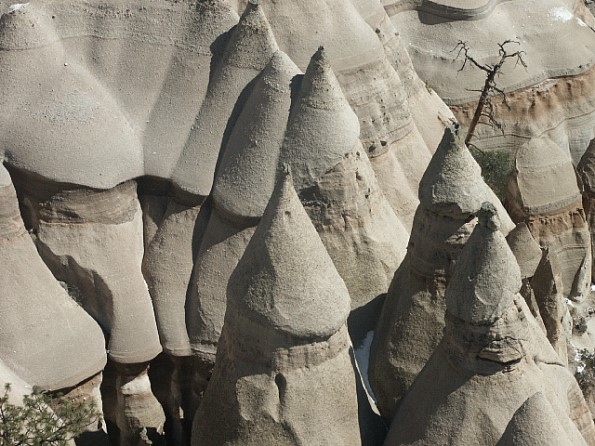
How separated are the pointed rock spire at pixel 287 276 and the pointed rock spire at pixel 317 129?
2.92m

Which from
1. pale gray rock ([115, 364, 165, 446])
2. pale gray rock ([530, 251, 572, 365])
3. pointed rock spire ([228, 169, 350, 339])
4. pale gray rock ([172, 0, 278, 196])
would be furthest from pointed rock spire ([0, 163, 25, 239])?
pale gray rock ([530, 251, 572, 365])

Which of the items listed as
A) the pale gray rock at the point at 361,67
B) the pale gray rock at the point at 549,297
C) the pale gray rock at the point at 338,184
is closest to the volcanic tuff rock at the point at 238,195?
the pale gray rock at the point at 338,184

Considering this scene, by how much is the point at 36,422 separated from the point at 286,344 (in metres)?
3.09

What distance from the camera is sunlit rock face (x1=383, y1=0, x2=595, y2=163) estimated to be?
27844mm

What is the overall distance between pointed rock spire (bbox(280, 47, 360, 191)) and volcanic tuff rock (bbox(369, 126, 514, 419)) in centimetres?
194

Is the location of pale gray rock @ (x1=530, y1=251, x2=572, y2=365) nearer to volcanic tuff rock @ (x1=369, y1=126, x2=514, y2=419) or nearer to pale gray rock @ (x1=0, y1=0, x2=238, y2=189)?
volcanic tuff rock @ (x1=369, y1=126, x2=514, y2=419)

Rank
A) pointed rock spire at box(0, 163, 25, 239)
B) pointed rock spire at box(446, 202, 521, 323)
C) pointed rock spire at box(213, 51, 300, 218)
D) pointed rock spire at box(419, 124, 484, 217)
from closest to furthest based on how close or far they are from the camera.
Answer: pointed rock spire at box(446, 202, 521, 323)
pointed rock spire at box(419, 124, 484, 217)
pointed rock spire at box(0, 163, 25, 239)
pointed rock spire at box(213, 51, 300, 218)

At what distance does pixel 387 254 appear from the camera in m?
16.6

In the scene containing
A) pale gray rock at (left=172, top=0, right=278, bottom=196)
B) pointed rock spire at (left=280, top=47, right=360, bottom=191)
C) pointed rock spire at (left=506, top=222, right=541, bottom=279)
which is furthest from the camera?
pointed rock spire at (left=506, top=222, right=541, bottom=279)

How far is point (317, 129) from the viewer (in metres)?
15.8

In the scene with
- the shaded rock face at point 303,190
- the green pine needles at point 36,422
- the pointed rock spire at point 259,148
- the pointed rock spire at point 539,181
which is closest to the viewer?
the green pine needles at point 36,422

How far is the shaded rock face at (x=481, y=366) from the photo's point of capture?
12.3 m

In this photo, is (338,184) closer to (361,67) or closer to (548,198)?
(361,67)

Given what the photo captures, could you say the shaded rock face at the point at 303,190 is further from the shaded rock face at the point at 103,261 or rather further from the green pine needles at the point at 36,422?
the green pine needles at the point at 36,422
